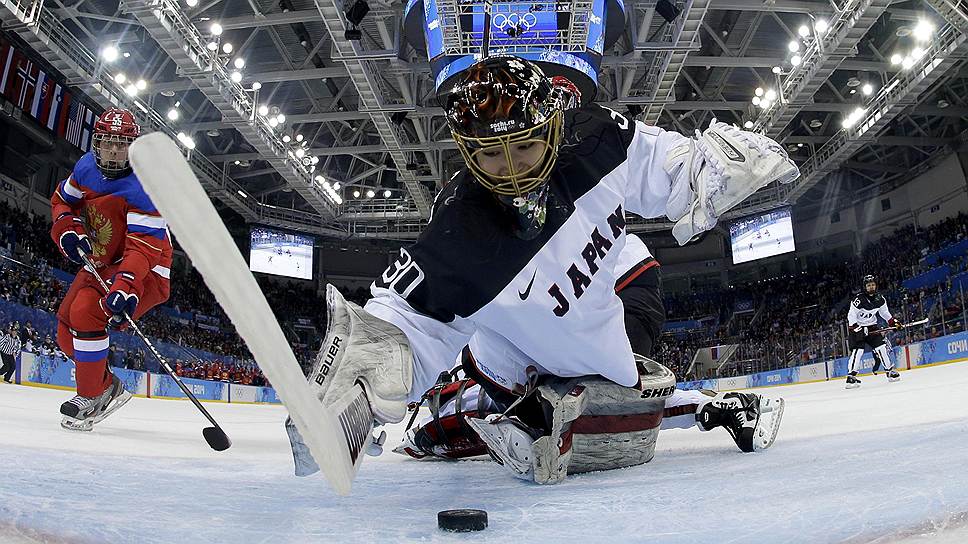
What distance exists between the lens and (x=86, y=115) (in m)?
13.5

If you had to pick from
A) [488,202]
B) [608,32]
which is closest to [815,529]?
[488,202]

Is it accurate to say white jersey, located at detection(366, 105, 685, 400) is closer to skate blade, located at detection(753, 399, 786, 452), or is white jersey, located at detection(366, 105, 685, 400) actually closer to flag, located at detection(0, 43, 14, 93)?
skate blade, located at detection(753, 399, 786, 452)

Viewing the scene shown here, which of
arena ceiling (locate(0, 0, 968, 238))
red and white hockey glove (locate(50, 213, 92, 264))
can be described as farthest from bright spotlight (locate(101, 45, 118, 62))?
red and white hockey glove (locate(50, 213, 92, 264))

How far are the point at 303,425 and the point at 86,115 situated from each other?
15196 millimetres

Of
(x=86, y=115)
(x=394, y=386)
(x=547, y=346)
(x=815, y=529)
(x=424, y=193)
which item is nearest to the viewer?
(x=815, y=529)

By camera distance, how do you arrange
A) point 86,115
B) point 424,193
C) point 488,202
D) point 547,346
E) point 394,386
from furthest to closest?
1. point 424,193
2. point 86,115
3. point 547,346
4. point 488,202
5. point 394,386

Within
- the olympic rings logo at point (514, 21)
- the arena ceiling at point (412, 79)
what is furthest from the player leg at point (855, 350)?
the olympic rings logo at point (514, 21)

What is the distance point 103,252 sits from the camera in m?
3.40

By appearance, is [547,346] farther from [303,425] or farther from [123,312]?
[123,312]

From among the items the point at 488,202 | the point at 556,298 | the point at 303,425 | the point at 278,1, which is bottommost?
the point at 303,425

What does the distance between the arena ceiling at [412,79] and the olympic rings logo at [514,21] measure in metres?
3.21

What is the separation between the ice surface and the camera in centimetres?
94

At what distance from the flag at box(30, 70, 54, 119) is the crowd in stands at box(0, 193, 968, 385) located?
2552 mm

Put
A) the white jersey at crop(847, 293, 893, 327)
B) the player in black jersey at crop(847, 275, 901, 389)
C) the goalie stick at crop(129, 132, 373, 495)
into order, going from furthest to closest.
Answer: the white jersey at crop(847, 293, 893, 327) < the player in black jersey at crop(847, 275, 901, 389) < the goalie stick at crop(129, 132, 373, 495)
